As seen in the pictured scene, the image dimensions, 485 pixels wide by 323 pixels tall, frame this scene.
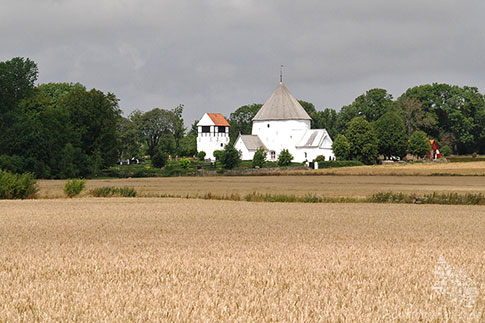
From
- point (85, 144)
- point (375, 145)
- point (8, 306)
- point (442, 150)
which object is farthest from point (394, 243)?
point (442, 150)

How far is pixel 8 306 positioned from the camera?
719 cm

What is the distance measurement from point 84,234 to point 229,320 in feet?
34.5

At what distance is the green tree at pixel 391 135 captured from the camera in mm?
126812

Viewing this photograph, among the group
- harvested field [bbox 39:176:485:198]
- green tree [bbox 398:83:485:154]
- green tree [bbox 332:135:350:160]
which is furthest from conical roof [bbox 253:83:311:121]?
harvested field [bbox 39:176:485:198]

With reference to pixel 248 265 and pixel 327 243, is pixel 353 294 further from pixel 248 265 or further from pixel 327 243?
pixel 327 243

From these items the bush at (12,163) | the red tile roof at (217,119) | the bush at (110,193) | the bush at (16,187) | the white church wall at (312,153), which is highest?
the red tile roof at (217,119)

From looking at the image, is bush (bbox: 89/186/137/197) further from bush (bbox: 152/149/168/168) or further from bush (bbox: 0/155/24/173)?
bush (bbox: 152/149/168/168)

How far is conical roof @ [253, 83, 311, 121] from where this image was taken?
14012 cm

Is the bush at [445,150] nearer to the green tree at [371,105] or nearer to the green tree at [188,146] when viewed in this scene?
the green tree at [371,105]

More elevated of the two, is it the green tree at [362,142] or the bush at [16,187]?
the green tree at [362,142]

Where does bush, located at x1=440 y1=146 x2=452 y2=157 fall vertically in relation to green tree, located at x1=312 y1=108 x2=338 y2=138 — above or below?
below

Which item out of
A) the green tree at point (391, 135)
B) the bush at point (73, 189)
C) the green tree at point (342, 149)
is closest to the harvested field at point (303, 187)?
the bush at point (73, 189)

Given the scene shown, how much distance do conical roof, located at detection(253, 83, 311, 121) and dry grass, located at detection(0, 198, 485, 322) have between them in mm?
122255

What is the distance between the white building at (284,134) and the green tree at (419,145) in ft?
61.4
